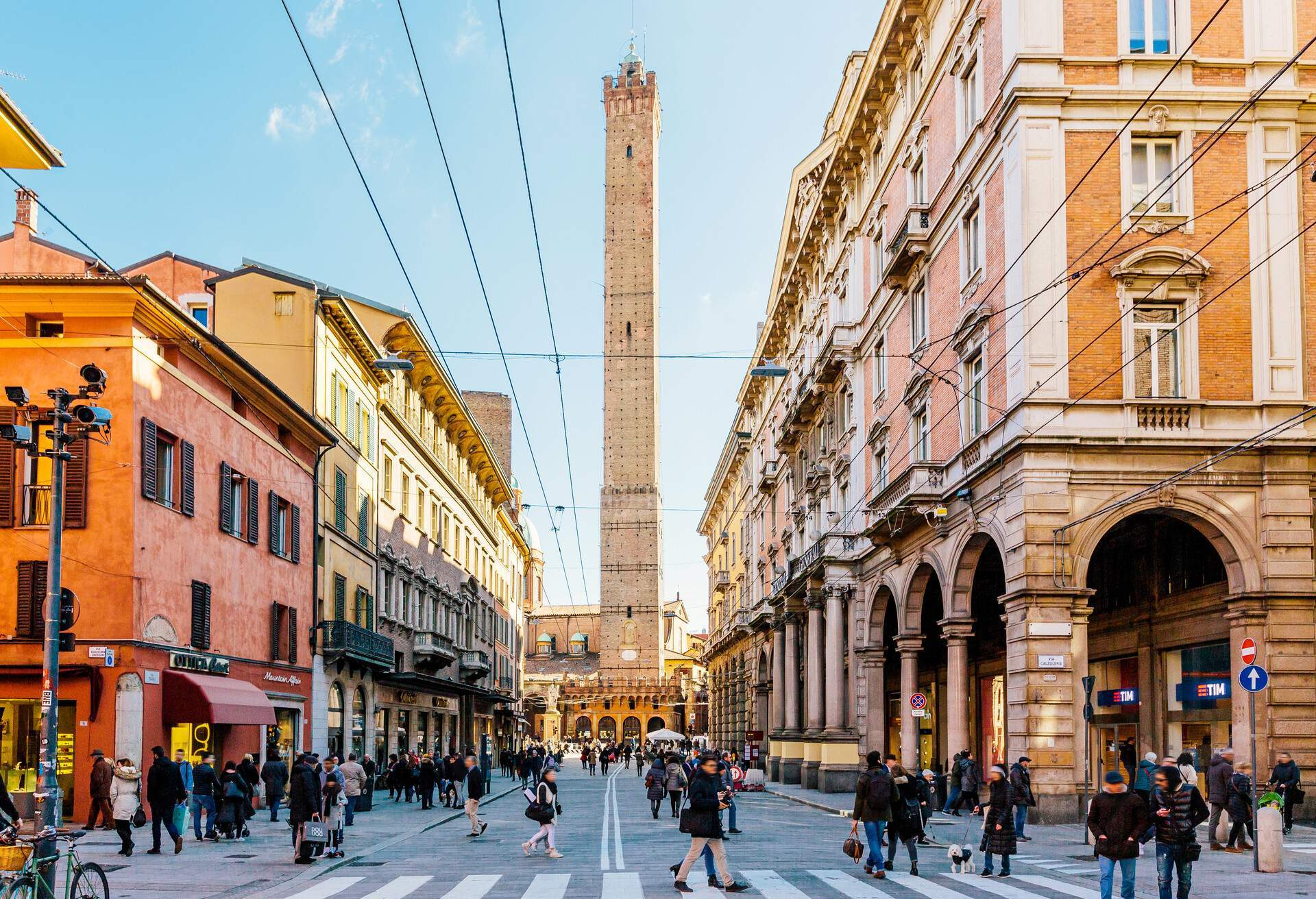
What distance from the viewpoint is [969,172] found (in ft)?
98.3

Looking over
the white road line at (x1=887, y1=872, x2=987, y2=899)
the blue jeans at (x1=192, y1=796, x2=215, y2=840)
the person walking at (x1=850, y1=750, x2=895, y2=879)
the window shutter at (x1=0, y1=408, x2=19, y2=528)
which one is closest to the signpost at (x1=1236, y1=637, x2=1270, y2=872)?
the white road line at (x1=887, y1=872, x2=987, y2=899)

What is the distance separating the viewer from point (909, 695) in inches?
1377

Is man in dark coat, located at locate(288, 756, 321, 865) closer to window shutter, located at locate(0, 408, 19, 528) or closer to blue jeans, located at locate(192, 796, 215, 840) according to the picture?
blue jeans, located at locate(192, 796, 215, 840)

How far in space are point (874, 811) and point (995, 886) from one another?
186 centimetres

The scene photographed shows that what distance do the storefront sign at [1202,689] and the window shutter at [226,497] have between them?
2009cm

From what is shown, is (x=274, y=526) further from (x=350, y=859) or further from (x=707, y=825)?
(x=707, y=825)

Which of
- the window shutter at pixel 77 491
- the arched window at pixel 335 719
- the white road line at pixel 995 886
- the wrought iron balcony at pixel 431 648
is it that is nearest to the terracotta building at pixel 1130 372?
the white road line at pixel 995 886

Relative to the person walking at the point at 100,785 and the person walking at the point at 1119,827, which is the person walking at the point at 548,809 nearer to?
the person walking at the point at 100,785

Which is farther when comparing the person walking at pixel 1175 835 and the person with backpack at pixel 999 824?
the person with backpack at pixel 999 824

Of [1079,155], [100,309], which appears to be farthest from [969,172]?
[100,309]

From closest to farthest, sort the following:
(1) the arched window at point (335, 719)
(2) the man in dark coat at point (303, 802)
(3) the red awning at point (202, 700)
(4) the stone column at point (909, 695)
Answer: (2) the man in dark coat at point (303, 802) → (3) the red awning at point (202, 700) → (4) the stone column at point (909, 695) → (1) the arched window at point (335, 719)

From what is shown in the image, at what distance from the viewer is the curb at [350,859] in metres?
16.9

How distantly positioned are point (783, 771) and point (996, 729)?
1900cm

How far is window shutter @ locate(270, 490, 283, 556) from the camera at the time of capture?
34812mm
